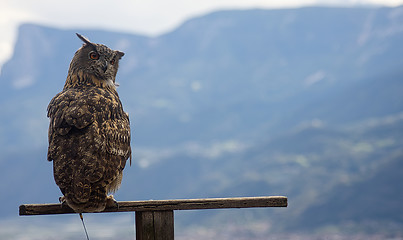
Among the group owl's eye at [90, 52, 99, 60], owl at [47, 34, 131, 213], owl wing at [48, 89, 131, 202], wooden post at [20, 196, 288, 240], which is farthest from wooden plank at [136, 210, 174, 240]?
owl's eye at [90, 52, 99, 60]

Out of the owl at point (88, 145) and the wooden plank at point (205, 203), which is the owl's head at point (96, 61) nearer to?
the owl at point (88, 145)

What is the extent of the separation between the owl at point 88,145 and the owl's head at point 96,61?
22 cm

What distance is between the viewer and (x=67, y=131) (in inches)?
247

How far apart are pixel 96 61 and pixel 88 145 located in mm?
1712

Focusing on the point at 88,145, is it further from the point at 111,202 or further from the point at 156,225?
Result: the point at 156,225

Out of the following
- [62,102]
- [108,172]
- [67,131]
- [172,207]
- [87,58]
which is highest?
[87,58]

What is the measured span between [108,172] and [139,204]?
874mm

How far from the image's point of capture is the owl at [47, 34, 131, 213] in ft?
19.6

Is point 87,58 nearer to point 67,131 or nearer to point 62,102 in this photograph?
point 62,102

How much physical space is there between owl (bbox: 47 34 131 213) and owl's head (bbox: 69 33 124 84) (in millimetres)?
219

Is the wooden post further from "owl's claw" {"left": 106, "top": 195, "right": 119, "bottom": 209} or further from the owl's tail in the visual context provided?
the owl's tail

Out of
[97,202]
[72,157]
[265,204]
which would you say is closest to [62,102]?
[72,157]

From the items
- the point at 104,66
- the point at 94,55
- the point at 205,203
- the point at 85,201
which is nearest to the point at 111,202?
the point at 85,201

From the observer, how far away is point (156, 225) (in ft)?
17.9
